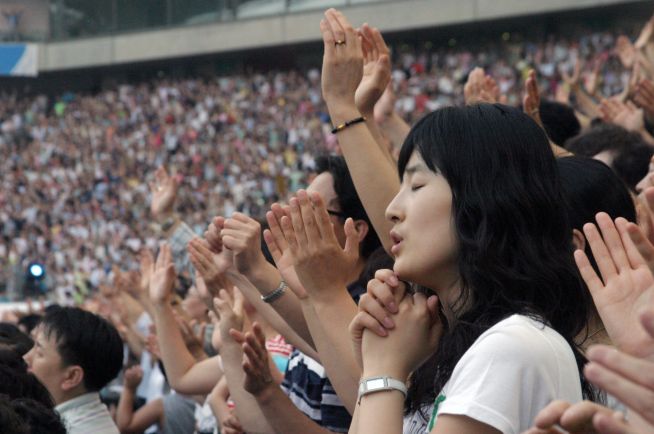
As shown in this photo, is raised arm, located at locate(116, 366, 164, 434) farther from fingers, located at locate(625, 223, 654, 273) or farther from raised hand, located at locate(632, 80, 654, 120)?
fingers, located at locate(625, 223, 654, 273)

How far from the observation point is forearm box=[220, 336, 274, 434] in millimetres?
3614

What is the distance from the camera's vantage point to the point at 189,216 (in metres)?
20.8

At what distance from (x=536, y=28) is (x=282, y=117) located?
5.87 m

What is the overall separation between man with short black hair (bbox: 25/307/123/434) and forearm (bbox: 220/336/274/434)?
670 mm

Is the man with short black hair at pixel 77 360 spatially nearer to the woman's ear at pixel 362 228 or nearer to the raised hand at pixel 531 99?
the woman's ear at pixel 362 228

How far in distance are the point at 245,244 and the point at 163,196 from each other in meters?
2.39

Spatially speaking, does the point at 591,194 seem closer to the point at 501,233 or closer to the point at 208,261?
the point at 501,233

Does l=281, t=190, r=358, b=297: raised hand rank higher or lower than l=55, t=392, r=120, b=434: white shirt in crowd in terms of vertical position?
higher

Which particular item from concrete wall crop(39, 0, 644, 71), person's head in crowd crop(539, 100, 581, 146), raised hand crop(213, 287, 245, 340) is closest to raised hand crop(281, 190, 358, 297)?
raised hand crop(213, 287, 245, 340)

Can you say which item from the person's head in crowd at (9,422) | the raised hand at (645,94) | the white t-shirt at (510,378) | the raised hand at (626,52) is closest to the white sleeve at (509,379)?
the white t-shirt at (510,378)

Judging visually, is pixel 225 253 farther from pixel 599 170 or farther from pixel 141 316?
pixel 141 316

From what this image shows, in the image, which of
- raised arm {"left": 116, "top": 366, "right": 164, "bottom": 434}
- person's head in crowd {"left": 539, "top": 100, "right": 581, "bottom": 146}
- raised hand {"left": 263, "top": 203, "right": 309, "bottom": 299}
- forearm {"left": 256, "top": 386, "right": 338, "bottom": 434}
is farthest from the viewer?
raised arm {"left": 116, "top": 366, "right": 164, "bottom": 434}

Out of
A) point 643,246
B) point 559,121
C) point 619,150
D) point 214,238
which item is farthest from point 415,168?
point 559,121

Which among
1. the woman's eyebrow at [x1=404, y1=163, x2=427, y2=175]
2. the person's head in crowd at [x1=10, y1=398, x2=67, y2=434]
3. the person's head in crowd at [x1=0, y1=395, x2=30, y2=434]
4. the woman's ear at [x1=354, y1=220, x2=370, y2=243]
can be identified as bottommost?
the person's head in crowd at [x1=10, y1=398, x2=67, y2=434]
